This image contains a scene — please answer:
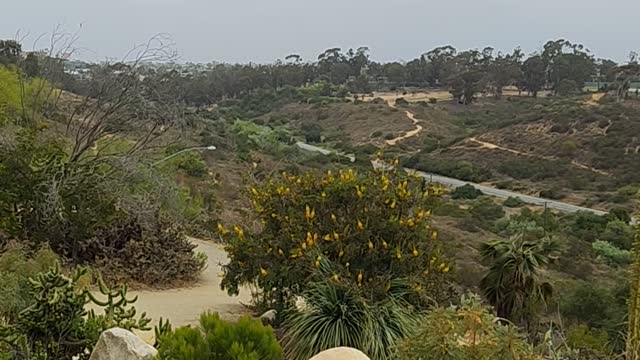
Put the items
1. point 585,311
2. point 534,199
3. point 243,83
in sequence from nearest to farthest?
point 585,311 → point 534,199 → point 243,83

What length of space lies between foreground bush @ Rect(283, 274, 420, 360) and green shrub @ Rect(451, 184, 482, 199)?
109ft

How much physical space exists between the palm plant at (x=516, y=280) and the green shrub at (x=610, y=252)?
14870 millimetres

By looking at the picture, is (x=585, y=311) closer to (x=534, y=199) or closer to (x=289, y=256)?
(x=289, y=256)

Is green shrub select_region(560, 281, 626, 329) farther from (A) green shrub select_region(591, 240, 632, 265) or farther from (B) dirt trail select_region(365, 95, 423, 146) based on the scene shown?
(B) dirt trail select_region(365, 95, 423, 146)

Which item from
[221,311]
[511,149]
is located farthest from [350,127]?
[221,311]

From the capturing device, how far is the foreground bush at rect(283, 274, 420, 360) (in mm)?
7215

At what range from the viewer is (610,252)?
24641 millimetres

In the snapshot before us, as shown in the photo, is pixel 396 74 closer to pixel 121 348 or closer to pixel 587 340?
pixel 587 340

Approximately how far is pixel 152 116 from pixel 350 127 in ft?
167

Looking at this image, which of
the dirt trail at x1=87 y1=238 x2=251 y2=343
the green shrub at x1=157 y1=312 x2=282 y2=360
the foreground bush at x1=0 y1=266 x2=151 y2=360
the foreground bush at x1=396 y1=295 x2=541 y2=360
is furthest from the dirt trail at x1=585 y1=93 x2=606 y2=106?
the green shrub at x1=157 y1=312 x2=282 y2=360

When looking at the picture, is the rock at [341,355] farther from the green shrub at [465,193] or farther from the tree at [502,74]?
the tree at [502,74]

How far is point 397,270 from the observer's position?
26.7 ft

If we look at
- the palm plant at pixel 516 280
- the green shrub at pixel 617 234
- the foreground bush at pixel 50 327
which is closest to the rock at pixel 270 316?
the palm plant at pixel 516 280

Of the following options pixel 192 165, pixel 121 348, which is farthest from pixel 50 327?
pixel 192 165
